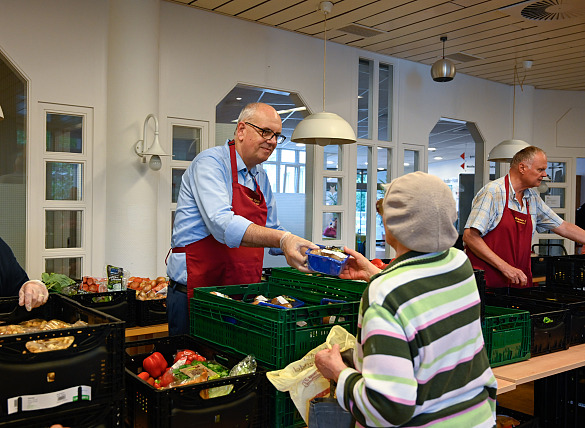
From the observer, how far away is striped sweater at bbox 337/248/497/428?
124 cm

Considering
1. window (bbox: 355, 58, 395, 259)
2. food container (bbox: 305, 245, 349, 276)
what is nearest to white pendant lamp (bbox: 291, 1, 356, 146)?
window (bbox: 355, 58, 395, 259)

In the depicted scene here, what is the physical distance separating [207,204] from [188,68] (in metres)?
3.27

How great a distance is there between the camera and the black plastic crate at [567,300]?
2863 mm

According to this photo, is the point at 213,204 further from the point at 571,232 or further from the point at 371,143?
the point at 371,143

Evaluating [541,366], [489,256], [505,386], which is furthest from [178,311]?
[489,256]

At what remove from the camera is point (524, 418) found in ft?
9.89

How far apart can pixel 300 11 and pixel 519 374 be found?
12.8 ft

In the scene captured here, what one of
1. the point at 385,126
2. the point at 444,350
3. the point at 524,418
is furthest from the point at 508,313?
the point at 385,126

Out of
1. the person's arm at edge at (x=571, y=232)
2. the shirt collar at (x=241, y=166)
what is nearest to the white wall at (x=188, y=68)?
the shirt collar at (x=241, y=166)

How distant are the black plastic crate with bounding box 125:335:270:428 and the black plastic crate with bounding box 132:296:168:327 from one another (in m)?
1.80

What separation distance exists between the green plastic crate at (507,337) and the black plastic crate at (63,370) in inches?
60.6

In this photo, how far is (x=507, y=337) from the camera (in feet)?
8.37

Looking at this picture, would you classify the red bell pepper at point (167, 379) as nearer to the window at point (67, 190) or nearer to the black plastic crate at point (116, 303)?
the black plastic crate at point (116, 303)

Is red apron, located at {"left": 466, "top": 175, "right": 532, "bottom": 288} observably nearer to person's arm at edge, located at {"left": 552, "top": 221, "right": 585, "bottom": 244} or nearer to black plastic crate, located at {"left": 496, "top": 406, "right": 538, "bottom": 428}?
person's arm at edge, located at {"left": 552, "top": 221, "right": 585, "bottom": 244}
